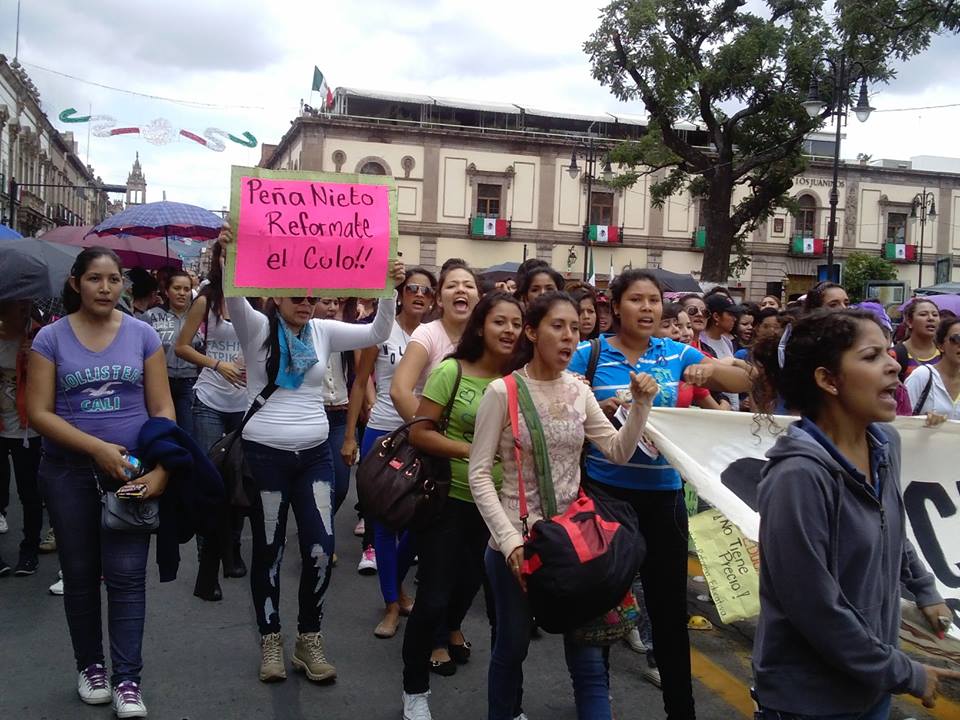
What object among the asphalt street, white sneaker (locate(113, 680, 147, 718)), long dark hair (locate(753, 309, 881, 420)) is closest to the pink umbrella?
the asphalt street

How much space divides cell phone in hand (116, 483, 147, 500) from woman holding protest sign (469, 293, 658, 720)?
57.0 inches

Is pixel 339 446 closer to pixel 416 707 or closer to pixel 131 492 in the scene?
pixel 131 492

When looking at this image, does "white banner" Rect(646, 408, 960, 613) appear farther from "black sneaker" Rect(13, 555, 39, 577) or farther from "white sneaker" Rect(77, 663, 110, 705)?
"black sneaker" Rect(13, 555, 39, 577)

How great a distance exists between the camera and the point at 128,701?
3.78 meters

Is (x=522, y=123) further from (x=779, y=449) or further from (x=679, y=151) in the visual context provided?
(x=779, y=449)

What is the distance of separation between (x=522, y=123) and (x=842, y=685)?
43.0 m

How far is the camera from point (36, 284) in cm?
581

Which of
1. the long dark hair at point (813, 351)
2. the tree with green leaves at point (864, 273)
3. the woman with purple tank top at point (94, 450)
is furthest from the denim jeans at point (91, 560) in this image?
the tree with green leaves at point (864, 273)

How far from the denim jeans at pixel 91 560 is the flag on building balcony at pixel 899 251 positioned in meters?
47.1

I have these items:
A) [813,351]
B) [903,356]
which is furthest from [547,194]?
[813,351]

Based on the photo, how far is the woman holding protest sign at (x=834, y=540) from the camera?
6.90ft

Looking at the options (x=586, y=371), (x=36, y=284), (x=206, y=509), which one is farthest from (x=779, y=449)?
(x=36, y=284)

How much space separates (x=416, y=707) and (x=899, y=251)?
156 feet

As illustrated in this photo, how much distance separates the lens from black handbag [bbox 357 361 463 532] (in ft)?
12.1
